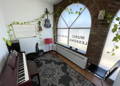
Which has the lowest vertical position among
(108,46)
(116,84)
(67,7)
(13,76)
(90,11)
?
(116,84)

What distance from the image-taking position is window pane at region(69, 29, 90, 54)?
2.35 m

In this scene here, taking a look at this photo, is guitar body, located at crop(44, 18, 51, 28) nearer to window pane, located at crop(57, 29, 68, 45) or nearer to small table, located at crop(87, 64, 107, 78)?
window pane, located at crop(57, 29, 68, 45)

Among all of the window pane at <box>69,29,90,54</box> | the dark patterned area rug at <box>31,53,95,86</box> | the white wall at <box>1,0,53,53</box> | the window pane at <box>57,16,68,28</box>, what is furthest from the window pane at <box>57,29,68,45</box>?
the dark patterned area rug at <box>31,53,95,86</box>

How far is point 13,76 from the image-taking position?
1.04 meters

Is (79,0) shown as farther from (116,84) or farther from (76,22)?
(116,84)

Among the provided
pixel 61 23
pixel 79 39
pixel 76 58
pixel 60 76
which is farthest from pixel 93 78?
pixel 61 23

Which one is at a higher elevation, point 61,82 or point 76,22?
point 76,22

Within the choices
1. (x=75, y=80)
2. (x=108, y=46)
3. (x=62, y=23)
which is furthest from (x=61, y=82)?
(x=62, y=23)

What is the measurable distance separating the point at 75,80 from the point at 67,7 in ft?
8.57

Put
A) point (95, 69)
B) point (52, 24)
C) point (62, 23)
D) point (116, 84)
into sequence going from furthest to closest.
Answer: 1. point (52, 24)
2. point (62, 23)
3. point (95, 69)
4. point (116, 84)

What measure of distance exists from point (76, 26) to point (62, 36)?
99cm

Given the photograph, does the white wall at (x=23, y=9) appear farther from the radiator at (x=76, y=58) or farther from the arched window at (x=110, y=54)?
the arched window at (x=110, y=54)

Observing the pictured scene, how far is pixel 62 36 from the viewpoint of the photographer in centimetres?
345

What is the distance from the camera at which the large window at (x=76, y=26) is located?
2312mm
